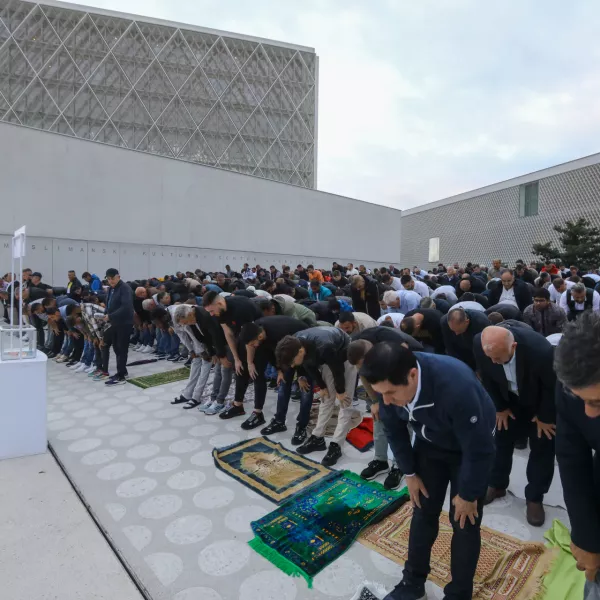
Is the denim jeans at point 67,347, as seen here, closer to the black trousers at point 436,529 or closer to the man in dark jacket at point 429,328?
the man in dark jacket at point 429,328

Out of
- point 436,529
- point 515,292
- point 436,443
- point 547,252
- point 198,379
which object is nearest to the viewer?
point 436,443

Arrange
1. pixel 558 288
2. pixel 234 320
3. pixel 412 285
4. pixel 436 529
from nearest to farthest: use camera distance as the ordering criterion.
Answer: pixel 436 529
pixel 234 320
pixel 558 288
pixel 412 285

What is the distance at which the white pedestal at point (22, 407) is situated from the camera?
146 inches

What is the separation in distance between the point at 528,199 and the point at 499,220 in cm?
273

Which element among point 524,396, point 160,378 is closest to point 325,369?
point 524,396

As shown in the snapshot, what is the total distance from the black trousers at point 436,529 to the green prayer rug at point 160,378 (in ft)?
15.9

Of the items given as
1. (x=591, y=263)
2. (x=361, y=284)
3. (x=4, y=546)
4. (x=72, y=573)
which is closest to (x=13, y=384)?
(x=4, y=546)

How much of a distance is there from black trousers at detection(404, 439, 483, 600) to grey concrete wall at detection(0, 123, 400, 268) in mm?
15616

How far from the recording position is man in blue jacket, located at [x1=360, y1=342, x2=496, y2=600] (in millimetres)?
→ 1692

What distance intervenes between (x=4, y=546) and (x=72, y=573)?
585 mm

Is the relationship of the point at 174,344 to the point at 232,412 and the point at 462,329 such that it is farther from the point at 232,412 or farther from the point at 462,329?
the point at 462,329

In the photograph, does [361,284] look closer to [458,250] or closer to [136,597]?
[136,597]

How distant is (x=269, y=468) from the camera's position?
356 cm

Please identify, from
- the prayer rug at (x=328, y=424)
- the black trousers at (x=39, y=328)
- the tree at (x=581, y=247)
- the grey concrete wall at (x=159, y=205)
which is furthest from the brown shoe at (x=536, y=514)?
the tree at (x=581, y=247)
